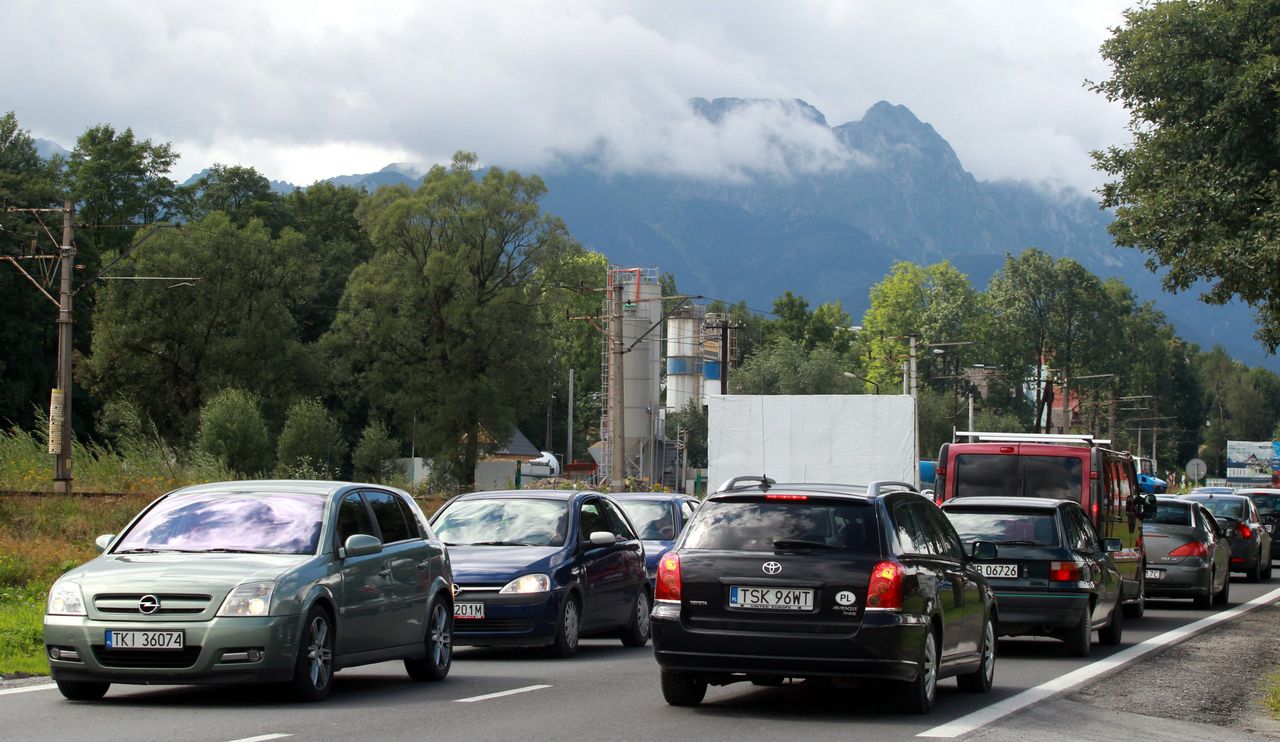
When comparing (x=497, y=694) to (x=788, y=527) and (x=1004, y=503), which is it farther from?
(x=1004, y=503)

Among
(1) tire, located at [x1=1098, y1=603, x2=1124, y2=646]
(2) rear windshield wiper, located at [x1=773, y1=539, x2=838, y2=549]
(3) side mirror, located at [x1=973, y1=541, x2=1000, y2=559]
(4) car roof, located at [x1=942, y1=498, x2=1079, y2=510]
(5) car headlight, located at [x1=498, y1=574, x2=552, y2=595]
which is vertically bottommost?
(1) tire, located at [x1=1098, y1=603, x2=1124, y2=646]

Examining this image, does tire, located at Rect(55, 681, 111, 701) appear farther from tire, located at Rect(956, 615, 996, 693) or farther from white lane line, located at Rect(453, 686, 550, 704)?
tire, located at Rect(956, 615, 996, 693)

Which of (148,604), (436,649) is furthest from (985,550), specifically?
(148,604)

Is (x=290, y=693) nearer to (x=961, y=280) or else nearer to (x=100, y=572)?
(x=100, y=572)

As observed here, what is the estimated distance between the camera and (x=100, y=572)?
10.9 metres

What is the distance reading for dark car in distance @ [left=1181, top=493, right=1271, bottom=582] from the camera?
33.8 metres

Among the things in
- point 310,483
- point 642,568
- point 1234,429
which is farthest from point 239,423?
point 1234,429

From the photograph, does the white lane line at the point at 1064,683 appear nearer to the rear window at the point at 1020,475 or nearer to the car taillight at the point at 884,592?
the car taillight at the point at 884,592

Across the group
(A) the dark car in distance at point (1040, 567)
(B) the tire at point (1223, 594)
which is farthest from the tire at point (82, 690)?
(B) the tire at point (1223, 594)

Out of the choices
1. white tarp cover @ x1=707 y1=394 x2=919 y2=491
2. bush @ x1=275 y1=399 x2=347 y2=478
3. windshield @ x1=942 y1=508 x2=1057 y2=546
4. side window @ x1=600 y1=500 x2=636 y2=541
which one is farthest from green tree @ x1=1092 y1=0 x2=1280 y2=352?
bush @ x1=275 y1=399 x2=347 y2=478

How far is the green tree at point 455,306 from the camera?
74375 mm

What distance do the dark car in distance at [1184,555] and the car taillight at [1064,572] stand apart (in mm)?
Answer: 9429

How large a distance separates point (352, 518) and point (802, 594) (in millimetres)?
3434

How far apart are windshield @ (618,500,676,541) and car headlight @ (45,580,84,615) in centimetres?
1129
